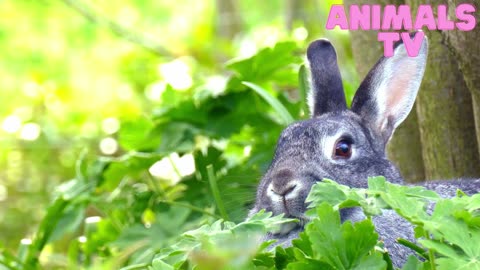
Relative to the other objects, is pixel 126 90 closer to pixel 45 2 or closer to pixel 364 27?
pixel 45 2

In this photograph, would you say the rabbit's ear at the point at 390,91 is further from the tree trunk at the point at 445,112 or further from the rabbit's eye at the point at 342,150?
the rabbit's eye at the point at 342,150

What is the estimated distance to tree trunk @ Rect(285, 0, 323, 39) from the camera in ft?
28.5

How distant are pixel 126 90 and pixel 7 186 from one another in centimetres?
181

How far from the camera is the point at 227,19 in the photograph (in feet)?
31.9

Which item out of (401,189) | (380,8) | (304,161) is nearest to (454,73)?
(380,8)

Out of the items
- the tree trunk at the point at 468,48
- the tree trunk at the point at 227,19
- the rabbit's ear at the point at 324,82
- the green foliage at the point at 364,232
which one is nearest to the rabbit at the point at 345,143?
the rabbit's ear at the point at 324,82

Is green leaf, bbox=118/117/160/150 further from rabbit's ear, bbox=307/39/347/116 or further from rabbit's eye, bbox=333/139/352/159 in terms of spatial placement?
rabbit's eye, bbox=333/139/352/159

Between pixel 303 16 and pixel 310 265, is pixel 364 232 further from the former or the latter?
pixel 303 16

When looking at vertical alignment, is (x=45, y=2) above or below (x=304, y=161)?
above

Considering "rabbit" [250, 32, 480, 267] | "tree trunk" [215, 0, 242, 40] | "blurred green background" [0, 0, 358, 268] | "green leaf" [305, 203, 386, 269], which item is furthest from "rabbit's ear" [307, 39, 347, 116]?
"tree trunk" [215, 0, 242, 40]

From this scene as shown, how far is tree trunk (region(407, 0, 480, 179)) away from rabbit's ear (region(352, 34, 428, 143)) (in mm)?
115

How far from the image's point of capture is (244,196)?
15.3 feet

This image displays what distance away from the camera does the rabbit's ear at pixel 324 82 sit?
177 inches

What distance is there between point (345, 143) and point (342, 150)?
0.05 m
